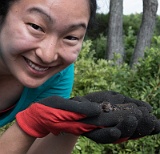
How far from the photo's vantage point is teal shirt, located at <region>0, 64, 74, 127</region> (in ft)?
6.82

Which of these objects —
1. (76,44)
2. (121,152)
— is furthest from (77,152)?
(76,44)

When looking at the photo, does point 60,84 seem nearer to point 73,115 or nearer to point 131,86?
point 73,115

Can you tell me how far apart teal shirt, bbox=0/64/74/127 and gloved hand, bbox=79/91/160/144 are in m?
0.46

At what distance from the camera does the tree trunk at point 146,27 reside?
22.9 feet

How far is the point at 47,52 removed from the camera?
1603 mm

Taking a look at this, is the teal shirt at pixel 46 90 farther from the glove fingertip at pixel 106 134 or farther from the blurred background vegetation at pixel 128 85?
the blurred background vegetation at pixel 128 85

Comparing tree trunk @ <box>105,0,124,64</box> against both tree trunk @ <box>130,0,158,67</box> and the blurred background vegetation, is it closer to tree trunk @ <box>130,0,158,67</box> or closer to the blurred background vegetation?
tree trunk @ <box>130,0,158,67</box>

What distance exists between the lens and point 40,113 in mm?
1576

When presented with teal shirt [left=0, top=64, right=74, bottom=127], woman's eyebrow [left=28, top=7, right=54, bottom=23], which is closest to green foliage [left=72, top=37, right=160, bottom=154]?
teal shirt [left=0, top=64, right=74, bottom=127]

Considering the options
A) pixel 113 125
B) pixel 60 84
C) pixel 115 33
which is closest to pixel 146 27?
pixel 115 33

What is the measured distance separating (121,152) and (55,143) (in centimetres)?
121

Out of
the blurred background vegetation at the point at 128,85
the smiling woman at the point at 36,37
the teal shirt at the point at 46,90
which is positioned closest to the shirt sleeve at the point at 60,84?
the teal shirt at the point at 46,90

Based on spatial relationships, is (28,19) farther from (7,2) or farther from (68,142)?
(68,142)

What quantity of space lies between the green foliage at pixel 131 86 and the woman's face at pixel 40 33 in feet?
4.53
